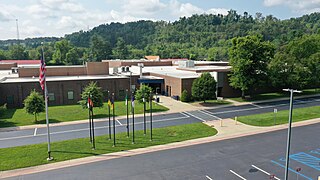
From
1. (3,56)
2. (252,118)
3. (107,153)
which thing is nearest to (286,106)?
(252,118)

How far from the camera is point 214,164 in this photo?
20672 mm

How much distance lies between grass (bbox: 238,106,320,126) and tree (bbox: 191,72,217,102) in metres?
8.83

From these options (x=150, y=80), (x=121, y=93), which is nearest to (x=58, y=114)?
(x=121, y=93)

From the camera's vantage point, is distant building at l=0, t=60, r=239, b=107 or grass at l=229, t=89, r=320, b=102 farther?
grass at l=229, t=89, r=320, b=102

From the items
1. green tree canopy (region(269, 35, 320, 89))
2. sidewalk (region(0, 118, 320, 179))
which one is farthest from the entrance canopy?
sidewalk (region(0, 118, 320, 179))

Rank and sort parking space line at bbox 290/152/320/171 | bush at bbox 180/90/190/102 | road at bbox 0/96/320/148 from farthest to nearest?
bush at bbox 180/90/190/102 < road at bbox 0/96/320/148 < parking space line at bbox 290/152/320/171

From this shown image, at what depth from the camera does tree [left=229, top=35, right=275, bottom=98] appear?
45.8 meters

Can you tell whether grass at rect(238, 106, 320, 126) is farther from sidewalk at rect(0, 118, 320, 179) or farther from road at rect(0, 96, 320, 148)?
road at rect(0, 96, 320, 148)

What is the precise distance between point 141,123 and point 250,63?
23036mm

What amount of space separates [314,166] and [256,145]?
5.47 metres

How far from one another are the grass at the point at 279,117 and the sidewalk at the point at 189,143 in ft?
3.90

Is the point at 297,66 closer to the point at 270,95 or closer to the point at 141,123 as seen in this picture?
the point at 270,95

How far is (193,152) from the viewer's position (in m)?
23.1

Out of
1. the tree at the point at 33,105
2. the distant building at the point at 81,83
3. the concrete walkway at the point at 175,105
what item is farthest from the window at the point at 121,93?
the tree at the point at 33,105
